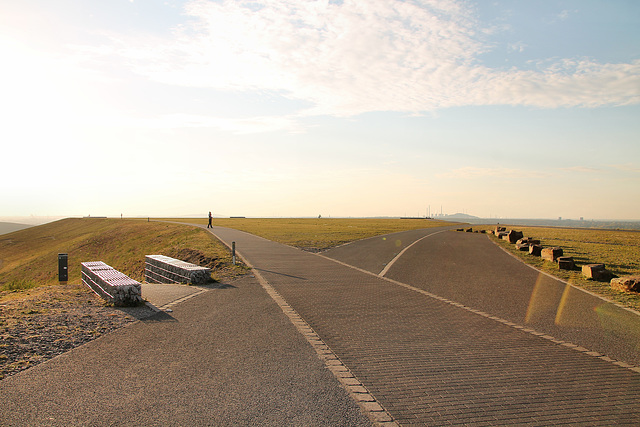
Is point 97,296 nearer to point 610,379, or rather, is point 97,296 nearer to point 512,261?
point 610,379

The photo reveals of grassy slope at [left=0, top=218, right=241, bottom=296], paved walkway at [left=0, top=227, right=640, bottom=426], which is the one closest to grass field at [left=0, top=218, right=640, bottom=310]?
grassy slope at [left=0, top=218, right=241, bottom=296]

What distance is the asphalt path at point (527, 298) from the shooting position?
7.69 meters

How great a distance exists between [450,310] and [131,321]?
716 centimetres

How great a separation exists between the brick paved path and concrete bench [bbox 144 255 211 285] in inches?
164

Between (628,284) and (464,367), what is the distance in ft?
31.8

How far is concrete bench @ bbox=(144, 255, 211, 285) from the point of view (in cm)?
1318

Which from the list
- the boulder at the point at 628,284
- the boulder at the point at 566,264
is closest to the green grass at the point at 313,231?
the boulder at the point at 566,264

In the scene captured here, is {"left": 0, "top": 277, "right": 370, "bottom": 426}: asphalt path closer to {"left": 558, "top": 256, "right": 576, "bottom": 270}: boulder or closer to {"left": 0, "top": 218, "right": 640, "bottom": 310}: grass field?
{"left": 0, "top": 218, "right": 640, "bottom": 310}: grass field

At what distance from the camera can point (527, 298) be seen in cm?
1138

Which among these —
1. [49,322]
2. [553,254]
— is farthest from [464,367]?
[553,254]

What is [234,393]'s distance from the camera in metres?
4.74

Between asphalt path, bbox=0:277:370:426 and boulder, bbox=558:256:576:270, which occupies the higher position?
boulder, bbox=558:256:576:270

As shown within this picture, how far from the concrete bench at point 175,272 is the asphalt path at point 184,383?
5.41 m

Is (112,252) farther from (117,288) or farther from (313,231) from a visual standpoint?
(117,288)
